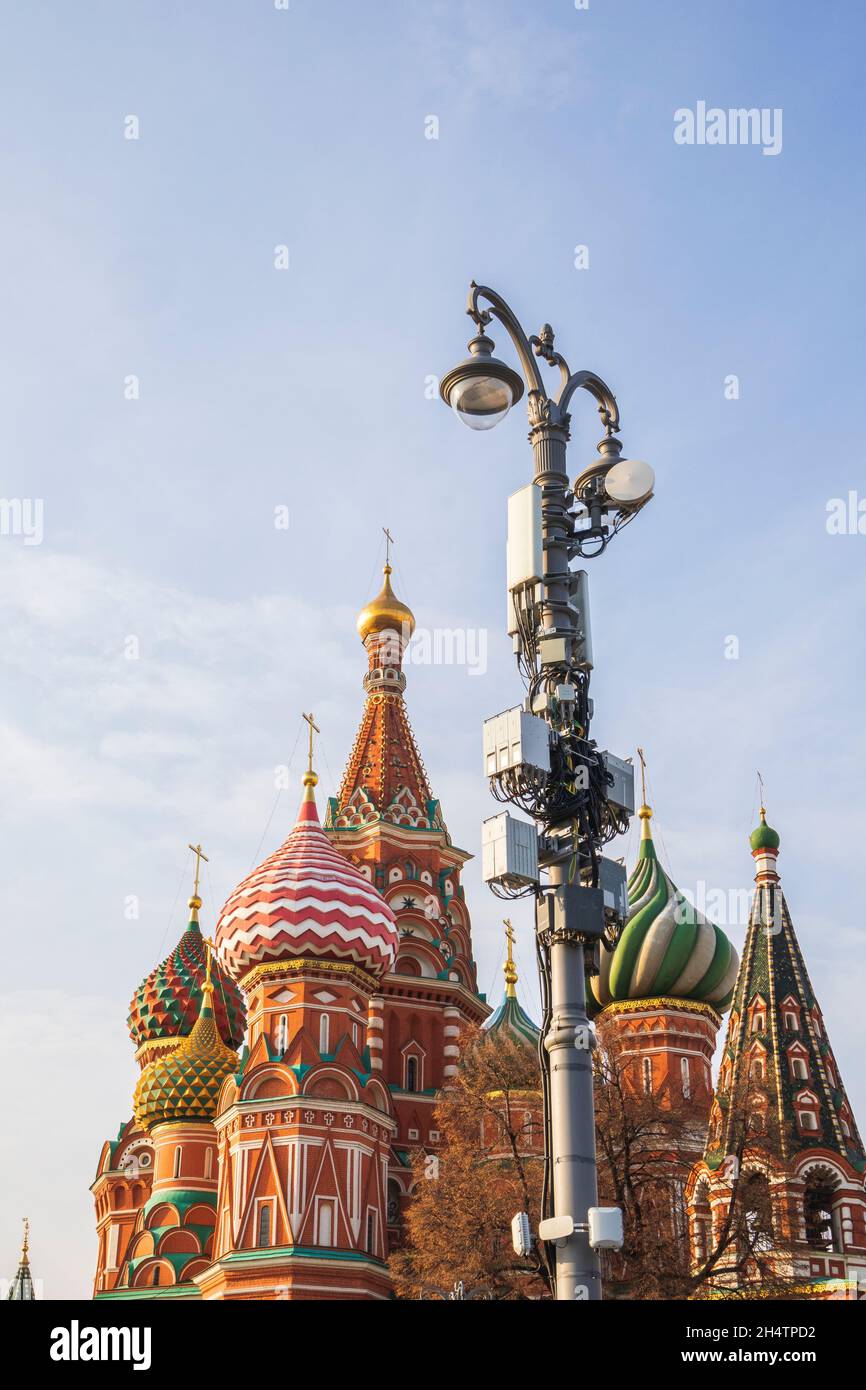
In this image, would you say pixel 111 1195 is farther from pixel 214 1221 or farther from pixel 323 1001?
pixel 323 1001

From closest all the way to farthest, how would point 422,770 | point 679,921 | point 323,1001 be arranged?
point 323,1001 → point 679,921 → point 422,770

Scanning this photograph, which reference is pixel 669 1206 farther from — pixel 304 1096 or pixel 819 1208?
pixel 304 1096

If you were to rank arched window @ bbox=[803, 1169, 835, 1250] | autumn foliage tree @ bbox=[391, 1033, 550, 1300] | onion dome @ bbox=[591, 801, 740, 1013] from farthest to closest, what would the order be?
1. onion dome @ bbox=[591, 801, 740, 1013]
2. arched window @ bbox=[803, 1169, 835, 1250]
3. autumn foliage tree @ bbox=[391, 1033, 550, 1300]

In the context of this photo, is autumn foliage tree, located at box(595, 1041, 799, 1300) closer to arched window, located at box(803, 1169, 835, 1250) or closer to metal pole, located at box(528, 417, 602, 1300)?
arched window, located at box(803, 1169, 835, 1250)

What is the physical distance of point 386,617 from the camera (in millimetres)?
47344

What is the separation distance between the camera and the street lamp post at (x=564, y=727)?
31.8 feet

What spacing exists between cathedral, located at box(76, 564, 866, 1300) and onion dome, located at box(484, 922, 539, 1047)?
0.35 ft

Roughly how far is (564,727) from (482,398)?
2599 mm

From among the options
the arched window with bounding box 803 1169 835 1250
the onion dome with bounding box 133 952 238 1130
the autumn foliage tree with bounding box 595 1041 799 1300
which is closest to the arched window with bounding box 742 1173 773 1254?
the autumn foliage tree with bounding box 595 1041 799 1300

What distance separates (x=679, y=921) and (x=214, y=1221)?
13.4 meters

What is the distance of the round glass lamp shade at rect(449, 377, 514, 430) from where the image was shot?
37.7 ft
